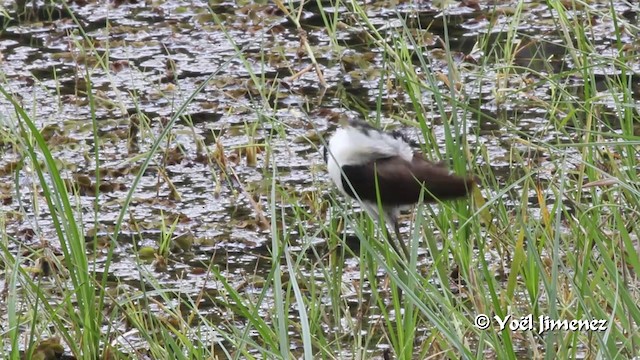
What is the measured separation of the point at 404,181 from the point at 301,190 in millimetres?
1679

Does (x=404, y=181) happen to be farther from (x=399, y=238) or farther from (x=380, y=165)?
(x=399, y=238)

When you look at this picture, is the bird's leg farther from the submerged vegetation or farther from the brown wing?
the brown wing

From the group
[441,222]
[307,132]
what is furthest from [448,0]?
[441,222]

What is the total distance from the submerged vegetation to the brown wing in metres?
0.09

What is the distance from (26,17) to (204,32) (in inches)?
38.1

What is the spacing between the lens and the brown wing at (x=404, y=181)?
2736 millimetres

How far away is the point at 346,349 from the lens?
3.38 meters

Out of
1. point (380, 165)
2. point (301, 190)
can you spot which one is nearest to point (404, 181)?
point (380, 165)

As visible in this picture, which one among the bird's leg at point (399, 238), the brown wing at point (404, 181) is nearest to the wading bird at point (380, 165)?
the brown wing at point (404, 181)

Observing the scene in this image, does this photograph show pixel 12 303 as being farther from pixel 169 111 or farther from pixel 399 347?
pixel 169 111

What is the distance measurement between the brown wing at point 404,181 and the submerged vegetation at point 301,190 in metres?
0.09

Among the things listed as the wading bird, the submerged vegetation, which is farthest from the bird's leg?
the wading bird

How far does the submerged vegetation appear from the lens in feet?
8.63

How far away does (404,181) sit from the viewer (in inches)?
112
